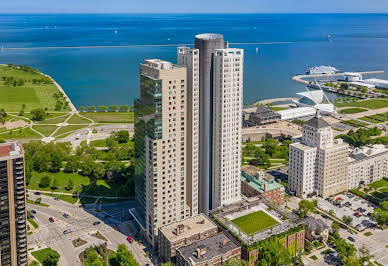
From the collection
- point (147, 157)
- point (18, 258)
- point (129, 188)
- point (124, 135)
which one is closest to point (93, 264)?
point (18, 258)

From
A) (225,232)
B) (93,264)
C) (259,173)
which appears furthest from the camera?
(259,173)

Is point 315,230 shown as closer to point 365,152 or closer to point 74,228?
point 365,152

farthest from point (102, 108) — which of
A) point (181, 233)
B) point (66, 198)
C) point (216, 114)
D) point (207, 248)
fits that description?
point (207, 248)

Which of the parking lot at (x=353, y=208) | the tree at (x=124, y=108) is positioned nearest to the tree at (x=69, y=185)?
the parking lot at (x=353, y=208)

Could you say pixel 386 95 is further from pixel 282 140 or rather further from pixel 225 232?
pixel 225 232

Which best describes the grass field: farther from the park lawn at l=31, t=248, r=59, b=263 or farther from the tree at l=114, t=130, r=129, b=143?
the park lawn at l=31, t=248, r=59, b=263

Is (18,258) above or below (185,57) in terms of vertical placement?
below

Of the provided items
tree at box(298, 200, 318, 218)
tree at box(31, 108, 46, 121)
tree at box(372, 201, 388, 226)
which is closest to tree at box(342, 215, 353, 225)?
tree at box(372, 201, 388, 226)
